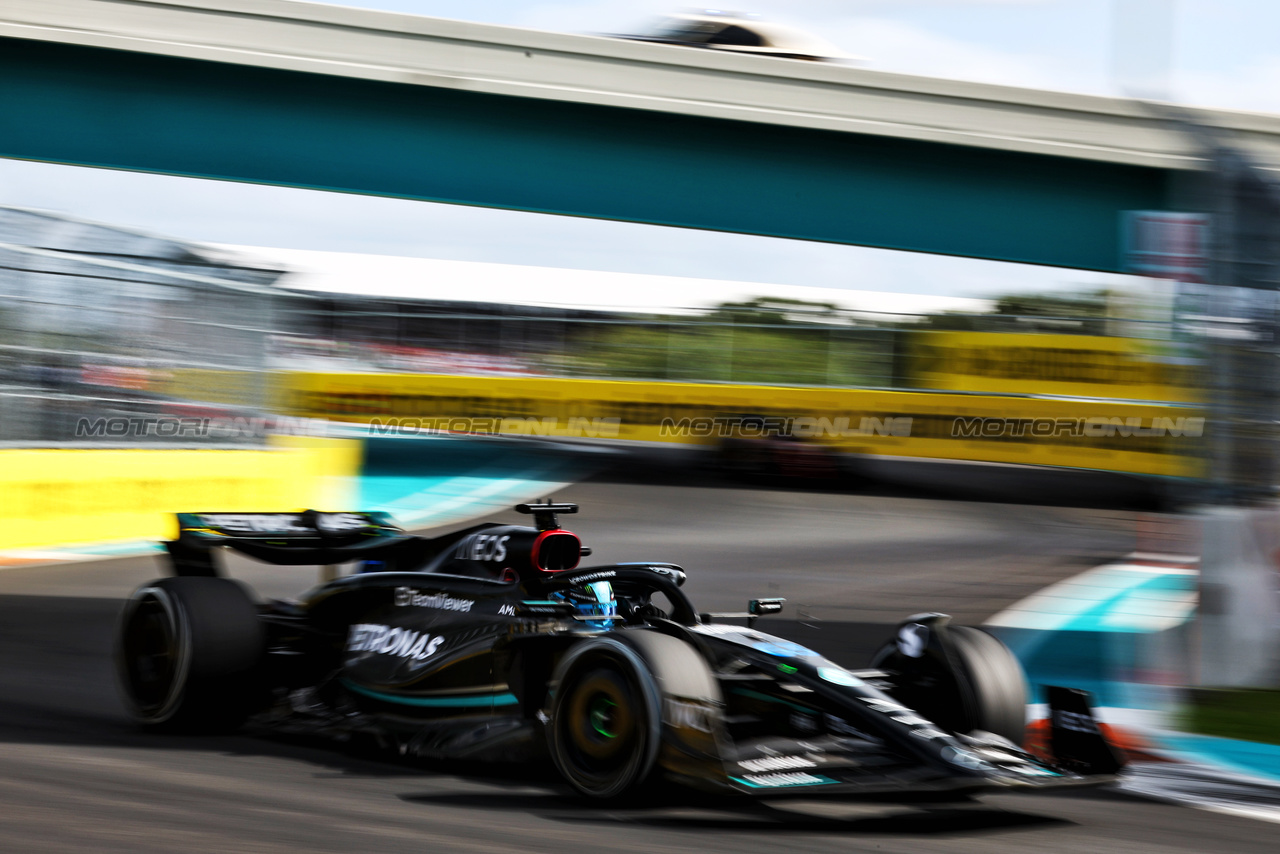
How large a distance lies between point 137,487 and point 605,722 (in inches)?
392

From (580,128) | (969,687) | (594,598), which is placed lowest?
(969,687)

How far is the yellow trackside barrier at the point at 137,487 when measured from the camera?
12.6 m

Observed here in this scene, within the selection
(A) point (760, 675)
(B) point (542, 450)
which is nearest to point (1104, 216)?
(B) point (542, 450)

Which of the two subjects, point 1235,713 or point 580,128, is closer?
point 1235,713

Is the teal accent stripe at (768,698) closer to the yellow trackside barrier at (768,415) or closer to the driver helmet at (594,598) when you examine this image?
the driver helmet at (594,598)

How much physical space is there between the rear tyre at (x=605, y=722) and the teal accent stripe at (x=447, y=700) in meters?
0.36

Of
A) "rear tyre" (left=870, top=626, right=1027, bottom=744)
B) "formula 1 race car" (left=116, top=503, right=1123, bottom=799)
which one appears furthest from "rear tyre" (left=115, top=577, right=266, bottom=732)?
"rear tyre" (left=870, top=626, right=1027, bottom=744)

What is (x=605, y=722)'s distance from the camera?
16.3 ft

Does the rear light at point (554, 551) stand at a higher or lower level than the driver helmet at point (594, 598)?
higher

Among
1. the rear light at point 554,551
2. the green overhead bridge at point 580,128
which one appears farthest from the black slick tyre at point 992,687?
the green overhead bridge at point 580,128

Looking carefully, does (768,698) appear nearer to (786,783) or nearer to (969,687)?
(786,783)

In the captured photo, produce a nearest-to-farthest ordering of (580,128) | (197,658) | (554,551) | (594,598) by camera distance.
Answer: (594,598), (554,551), (197,658), (580,128)

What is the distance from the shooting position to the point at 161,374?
48.6 ft

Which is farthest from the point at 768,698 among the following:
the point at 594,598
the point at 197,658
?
the point at 197,658
